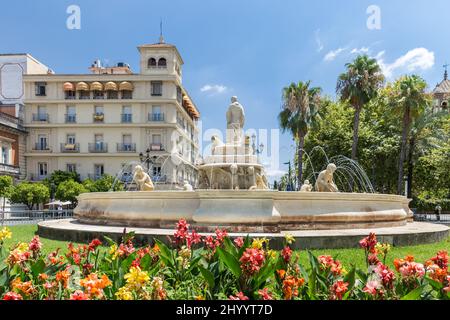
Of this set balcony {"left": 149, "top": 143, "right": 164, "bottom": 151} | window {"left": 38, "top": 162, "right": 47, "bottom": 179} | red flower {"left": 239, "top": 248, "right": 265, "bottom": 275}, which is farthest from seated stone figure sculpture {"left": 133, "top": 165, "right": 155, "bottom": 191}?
window {"left": 38, "top": 162, "right": 47, "bottom": 179}

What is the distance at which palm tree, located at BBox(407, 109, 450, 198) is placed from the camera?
106ft

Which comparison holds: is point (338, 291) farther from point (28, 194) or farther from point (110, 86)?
point (110, 86)

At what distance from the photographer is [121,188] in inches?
1633

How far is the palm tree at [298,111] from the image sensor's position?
107 feet

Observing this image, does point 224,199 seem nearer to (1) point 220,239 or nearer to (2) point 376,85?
(1) point 220,239

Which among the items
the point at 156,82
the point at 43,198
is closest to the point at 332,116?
the point at 156,82

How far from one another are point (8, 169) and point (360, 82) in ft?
112

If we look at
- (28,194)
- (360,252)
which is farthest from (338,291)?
(28,194)

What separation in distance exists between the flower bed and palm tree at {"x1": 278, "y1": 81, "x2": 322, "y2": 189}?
2877cm

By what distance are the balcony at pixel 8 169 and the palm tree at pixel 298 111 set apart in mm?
27346

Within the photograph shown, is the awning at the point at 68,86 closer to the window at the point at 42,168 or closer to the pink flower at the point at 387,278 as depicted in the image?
the window at the point at 42,168

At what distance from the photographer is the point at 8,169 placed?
41.7 meters

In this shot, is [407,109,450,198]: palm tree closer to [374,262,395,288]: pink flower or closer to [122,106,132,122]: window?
[122,106,132,122]: window

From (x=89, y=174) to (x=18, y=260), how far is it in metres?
45.7
